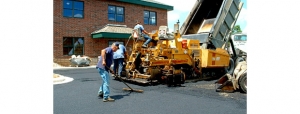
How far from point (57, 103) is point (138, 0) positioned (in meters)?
11.4

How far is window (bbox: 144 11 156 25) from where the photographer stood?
1540 cm

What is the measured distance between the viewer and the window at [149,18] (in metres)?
15.4

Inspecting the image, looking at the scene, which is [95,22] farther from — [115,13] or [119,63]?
[119,63]

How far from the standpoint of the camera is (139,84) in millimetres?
5859

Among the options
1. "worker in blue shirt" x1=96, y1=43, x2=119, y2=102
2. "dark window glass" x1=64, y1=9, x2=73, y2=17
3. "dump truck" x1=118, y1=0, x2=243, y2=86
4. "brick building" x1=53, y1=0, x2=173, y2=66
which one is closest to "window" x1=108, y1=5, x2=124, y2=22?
"brick building" x1=53, y1=0, x2=173, y2=66

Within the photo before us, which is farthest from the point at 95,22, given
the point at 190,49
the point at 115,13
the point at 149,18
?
the point at 190,49

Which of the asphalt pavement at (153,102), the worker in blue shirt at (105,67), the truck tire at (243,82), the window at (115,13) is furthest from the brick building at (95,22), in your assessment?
the truck tire at (243,82)

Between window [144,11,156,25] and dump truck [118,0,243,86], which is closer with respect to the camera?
dump truck [118,0,243,86]

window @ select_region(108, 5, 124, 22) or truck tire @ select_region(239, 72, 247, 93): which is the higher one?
window @ select_region(108, 5, 124, 22)

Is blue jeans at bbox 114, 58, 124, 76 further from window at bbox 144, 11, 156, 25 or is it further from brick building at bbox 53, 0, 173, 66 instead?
window at bbox 144, 11, 156, 25

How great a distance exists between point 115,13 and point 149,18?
2.80 m

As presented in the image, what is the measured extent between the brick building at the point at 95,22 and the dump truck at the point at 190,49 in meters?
3.19

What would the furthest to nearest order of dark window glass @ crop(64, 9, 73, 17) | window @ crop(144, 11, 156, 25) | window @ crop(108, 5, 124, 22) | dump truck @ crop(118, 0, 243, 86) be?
window @ crop(144, 11, 156, 25) → window @ crop(108, 5, 124, 22) → dark window glass @ crop(64, 9, 73, 17) → dump truck @ crop(118, 0, 243, 86)

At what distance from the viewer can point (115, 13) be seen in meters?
13.8
